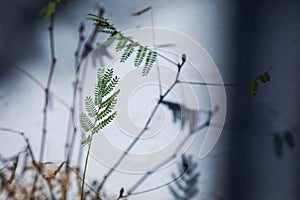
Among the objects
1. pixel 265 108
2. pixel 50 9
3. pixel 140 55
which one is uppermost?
pixel 50 9

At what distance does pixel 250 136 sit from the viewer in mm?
1308

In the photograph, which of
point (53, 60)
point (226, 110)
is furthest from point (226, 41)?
point (53, 60)

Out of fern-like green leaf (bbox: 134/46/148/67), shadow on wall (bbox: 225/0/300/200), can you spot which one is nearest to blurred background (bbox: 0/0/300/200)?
shadow on wall (bbox: 225/0/300/200)

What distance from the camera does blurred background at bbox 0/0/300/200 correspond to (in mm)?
1292

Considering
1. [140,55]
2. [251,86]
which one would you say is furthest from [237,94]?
[140,55]

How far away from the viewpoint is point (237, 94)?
1324mm

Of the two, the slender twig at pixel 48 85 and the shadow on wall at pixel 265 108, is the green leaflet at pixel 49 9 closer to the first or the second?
the slender twig at pixel 48 85

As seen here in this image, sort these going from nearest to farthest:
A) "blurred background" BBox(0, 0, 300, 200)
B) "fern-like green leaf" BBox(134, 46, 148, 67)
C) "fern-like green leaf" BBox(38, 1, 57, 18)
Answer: "fern-like green leaf" BBox(134, 46, 148, 67) < "blurred background" BBox(0, 0, 300, 200) < "fern-like green leaf" BBox(38, 1, 57, 18)

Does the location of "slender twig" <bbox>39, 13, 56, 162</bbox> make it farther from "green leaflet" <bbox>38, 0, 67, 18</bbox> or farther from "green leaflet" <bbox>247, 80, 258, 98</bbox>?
"green leaflet" <bbox>247, 80, 258, 98</bbox>

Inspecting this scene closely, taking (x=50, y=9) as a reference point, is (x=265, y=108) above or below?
below

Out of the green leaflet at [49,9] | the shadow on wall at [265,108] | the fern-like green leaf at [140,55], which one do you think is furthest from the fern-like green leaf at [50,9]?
the shadow on wall at [265,108]

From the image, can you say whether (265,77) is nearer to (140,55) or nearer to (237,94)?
(237,94)

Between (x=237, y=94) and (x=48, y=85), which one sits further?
(x=48, y=85)

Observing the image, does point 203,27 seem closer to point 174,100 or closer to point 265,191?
point 174,100
